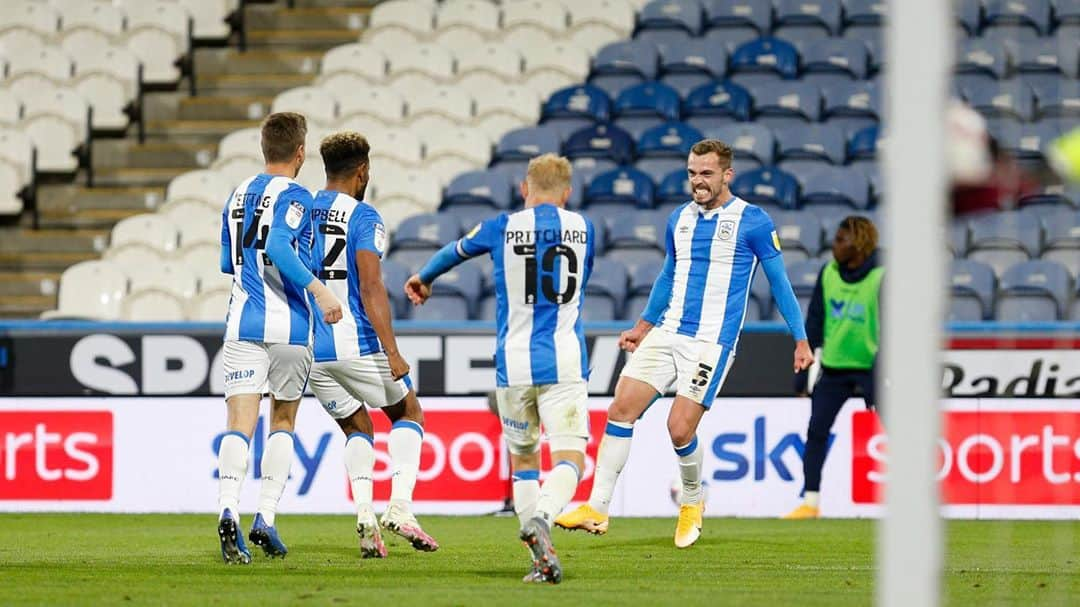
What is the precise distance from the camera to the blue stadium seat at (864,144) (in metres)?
16.1

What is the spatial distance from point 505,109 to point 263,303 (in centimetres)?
945

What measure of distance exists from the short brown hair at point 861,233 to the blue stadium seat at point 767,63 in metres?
6.13

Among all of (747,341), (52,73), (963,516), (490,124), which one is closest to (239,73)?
(52,73)

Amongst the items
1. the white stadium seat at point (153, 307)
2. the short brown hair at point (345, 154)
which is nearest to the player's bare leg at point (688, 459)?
the short brown hair at point (345, 154)

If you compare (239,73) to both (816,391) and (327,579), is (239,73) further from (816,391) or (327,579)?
(327,579)

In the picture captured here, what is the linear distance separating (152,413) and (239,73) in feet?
24.6

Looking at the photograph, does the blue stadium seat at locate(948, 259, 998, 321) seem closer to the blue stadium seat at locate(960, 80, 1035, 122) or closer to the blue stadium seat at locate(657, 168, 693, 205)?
the blue stadium seat at locate(960, 80, 1035, 122)

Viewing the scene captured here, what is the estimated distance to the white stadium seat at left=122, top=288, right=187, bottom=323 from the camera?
14.1 m

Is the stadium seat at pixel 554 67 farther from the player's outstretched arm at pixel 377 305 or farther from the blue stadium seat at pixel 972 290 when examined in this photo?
the player's outstretched arm at pixel 377 305

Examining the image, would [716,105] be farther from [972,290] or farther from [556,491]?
[556,491]

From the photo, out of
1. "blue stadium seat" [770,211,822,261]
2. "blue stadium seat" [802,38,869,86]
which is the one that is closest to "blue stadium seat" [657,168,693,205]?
"blue stadium seat" [770,211,822,261]

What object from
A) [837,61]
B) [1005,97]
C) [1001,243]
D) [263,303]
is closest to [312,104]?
[837,61]

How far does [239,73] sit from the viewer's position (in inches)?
747

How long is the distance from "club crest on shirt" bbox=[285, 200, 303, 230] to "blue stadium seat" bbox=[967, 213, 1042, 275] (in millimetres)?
7995
